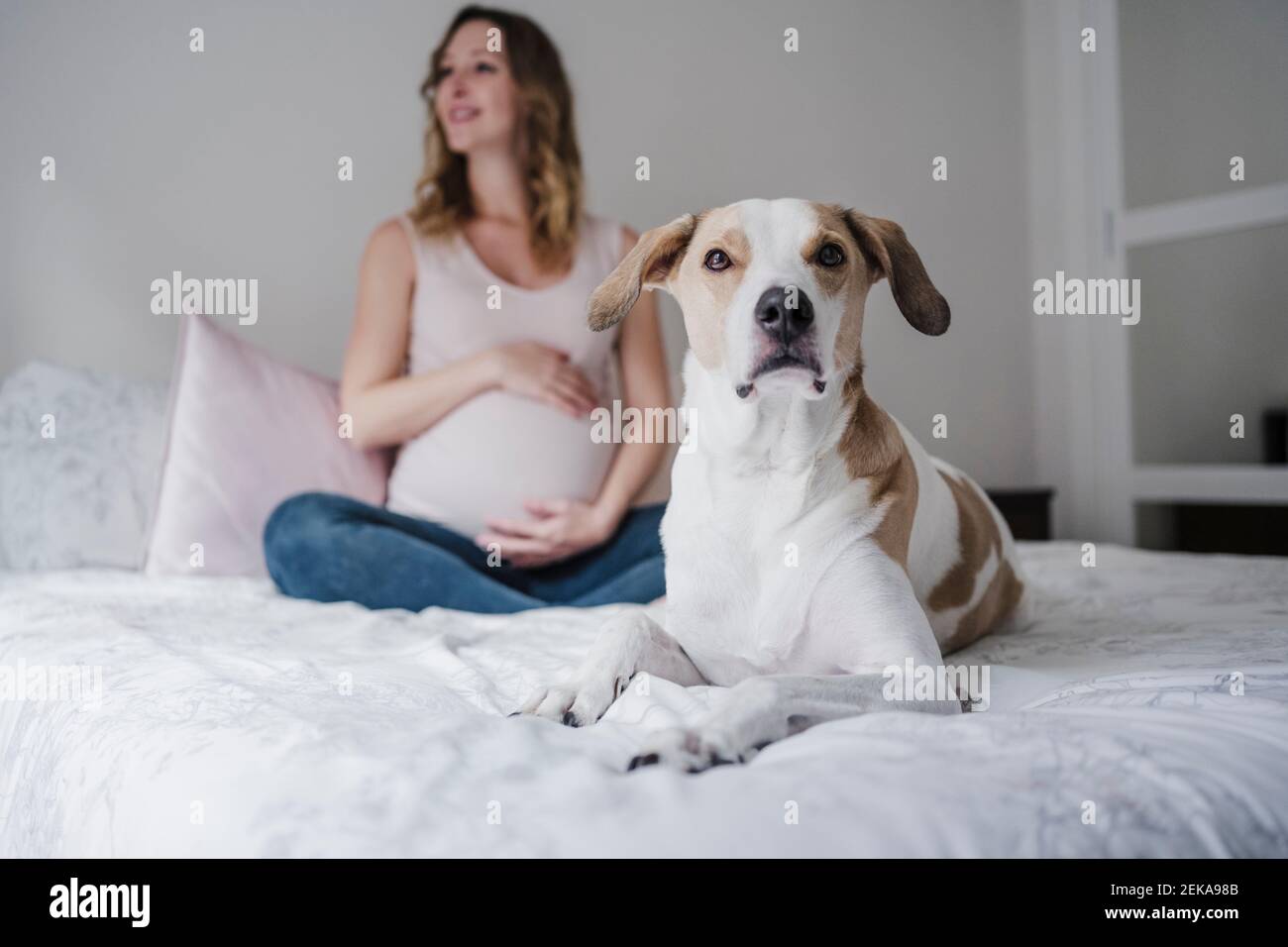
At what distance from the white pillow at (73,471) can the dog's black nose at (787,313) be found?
1.52m

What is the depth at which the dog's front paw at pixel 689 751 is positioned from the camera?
747mm

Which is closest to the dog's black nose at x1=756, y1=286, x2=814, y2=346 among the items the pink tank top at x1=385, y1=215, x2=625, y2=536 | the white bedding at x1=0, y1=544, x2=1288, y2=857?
the white bedding at x1=0, y1=544, x2=1288, y2=857

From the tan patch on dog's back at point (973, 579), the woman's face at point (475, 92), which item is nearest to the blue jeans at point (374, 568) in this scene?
the tan patch on dog's back at point (973, 579)

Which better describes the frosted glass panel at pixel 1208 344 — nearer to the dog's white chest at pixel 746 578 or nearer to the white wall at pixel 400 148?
the white wall at pixel 400 148

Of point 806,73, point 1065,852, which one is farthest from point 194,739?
point 806,73

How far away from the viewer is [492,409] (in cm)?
213

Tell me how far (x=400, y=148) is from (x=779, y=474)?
2.11 metres

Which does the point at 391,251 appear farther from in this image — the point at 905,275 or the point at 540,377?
the point at 905,275

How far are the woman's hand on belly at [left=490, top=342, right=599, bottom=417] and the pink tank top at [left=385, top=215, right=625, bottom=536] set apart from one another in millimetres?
23

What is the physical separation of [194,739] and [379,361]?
4.80 ft

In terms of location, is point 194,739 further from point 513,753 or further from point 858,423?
point 858,423

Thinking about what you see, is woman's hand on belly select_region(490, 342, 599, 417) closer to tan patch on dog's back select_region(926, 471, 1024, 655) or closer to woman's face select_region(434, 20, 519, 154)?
woman's face select_region(434, 20, 519, 154)

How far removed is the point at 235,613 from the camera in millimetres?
1589

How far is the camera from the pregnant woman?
1791 mm
